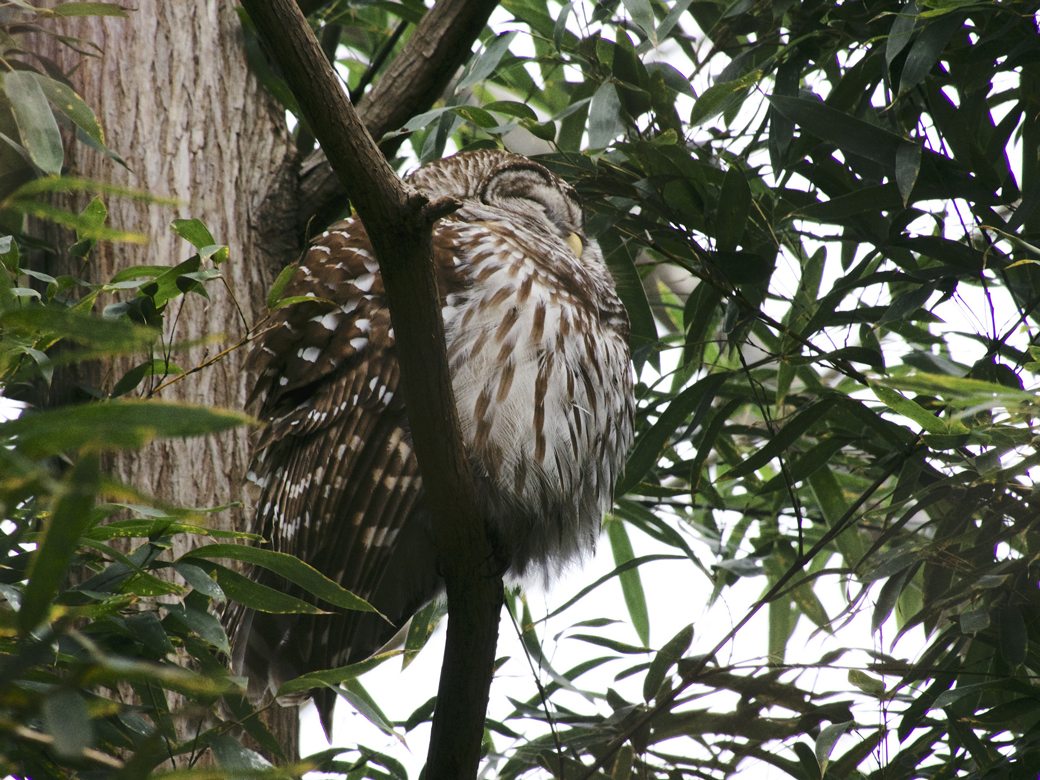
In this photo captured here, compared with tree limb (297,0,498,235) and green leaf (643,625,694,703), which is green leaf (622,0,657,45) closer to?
tree limb (297,0,498,235)

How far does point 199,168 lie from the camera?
2760 mm

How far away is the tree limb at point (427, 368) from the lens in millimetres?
1493

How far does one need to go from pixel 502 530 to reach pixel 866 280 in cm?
92

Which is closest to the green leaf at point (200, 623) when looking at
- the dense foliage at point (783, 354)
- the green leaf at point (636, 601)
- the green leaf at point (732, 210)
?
the dense foliage at point (783, 354)

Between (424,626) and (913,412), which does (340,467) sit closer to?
(424,626)

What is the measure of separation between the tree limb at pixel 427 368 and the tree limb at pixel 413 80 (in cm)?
108

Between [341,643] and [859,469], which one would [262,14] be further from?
[859,469]

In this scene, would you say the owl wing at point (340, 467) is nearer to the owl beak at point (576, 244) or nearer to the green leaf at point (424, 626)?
the green leaf at point (424, 626)

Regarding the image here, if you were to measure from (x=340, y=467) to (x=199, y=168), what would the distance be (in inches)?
34.7

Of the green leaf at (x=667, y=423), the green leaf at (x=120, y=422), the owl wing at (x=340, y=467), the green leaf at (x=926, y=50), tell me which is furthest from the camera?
the green leaf at (x=667, y=423)

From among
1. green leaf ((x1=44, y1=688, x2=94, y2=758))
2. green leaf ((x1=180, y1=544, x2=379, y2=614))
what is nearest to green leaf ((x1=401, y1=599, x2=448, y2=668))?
green leaf ((x1=180, y1=544, x2=379, y2=614))

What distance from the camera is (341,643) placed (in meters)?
2.42

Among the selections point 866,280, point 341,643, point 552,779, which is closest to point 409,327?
point 341,643

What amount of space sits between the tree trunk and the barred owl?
0.12 metres
